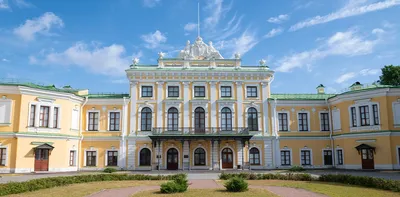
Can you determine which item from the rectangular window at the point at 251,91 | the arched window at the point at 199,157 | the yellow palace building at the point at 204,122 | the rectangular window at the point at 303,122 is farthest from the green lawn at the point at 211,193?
the rectangular window at the point at 303,122

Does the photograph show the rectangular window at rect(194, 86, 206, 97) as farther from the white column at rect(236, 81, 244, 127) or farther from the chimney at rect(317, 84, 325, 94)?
the chimney at rect(317, 84, 325, 94)

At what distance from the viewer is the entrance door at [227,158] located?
116ft

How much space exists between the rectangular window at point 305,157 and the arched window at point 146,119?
54.4 ft

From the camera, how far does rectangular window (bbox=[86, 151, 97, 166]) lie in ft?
115

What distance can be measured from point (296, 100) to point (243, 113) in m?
6.03

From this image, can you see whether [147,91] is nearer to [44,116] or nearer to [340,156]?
[44,116]

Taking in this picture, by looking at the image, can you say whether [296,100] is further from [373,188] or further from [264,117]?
[373,188]

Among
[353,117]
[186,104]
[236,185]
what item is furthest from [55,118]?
[353,117]

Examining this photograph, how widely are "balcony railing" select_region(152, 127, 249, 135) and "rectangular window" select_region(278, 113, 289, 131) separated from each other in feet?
14.2

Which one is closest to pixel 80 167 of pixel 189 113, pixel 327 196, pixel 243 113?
pixel 189 113

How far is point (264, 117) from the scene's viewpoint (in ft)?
120

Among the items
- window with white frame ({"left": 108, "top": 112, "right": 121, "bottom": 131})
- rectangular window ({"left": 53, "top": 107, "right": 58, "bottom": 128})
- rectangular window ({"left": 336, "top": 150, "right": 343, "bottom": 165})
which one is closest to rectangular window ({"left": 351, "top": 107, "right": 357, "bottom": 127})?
rectangular window ({"left": 336, "top": 150, "right": 343, "bottom": 165})

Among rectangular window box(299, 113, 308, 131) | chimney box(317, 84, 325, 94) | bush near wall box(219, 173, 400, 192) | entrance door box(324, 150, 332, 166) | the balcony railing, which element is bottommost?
bush near wall box(219, 173, 400, 192)

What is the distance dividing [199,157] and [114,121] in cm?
975
